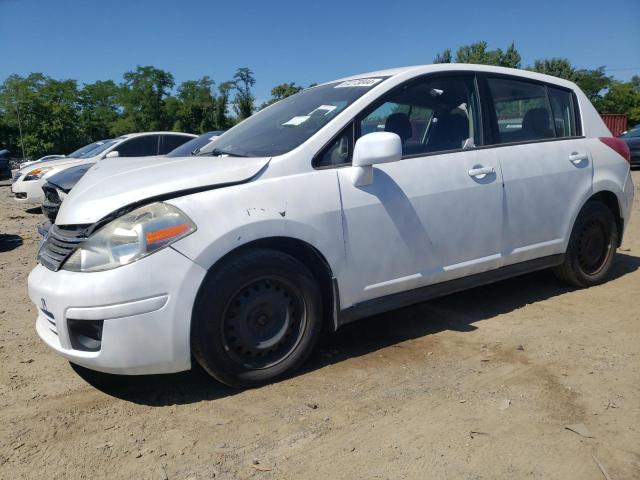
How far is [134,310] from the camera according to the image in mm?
2508

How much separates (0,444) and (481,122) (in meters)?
3.46

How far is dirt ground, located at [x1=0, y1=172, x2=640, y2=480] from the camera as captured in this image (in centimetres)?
221

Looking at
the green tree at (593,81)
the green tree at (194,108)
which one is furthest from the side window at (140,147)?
the green tree at (593,81)

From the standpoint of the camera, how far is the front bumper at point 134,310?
249 cm

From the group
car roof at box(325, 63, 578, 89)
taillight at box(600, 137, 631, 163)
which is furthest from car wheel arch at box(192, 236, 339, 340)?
taillight at box(600, 137, 631, 163)

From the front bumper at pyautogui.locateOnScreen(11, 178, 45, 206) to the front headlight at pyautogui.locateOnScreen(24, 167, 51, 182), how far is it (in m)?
0.09

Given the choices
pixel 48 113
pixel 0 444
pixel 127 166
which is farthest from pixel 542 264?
pixel 48 113

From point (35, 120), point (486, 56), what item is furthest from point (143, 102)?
point (486, 56)

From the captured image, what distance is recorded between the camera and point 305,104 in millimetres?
3648

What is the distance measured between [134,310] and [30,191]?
938cm

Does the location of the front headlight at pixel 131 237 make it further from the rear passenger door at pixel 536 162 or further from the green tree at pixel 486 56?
the green tree at pixel 486 56

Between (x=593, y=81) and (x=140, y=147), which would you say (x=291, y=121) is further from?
(x=593, y=81)

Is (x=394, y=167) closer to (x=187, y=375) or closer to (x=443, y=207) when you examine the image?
(x=443, y=207)

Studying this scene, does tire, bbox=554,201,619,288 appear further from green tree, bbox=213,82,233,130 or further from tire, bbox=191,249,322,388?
green tree, bbox=213,82,233,130
